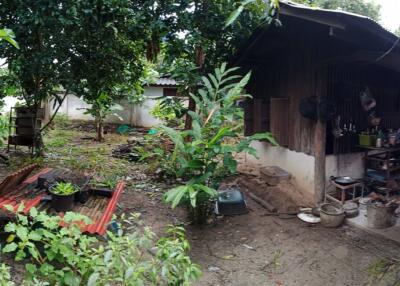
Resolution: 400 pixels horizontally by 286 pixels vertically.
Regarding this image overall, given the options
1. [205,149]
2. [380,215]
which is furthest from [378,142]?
[205,149]

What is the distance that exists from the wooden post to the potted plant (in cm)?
369

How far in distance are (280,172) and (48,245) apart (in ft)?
16.3

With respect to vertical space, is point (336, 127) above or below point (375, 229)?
above

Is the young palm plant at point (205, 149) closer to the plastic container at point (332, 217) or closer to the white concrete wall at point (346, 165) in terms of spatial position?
the plastic container at point (332, 217)

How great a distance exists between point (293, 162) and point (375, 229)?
194 cm

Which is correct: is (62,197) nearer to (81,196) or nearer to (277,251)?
(81,196)

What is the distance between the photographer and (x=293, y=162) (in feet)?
20.6

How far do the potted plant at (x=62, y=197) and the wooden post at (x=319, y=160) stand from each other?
369 cm

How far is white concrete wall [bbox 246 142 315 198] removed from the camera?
19.2 ft

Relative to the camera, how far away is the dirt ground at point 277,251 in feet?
12.2

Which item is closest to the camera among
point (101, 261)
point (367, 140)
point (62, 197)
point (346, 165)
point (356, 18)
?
point (101, 261)

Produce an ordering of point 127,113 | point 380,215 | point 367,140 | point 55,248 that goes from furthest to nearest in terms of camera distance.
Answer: point 127,113, point 367,140, point 380,215, point 55,248

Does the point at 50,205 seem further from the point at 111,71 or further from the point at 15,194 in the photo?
the point at 111,71

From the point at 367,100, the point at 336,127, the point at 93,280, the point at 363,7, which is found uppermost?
the point at 363,7
